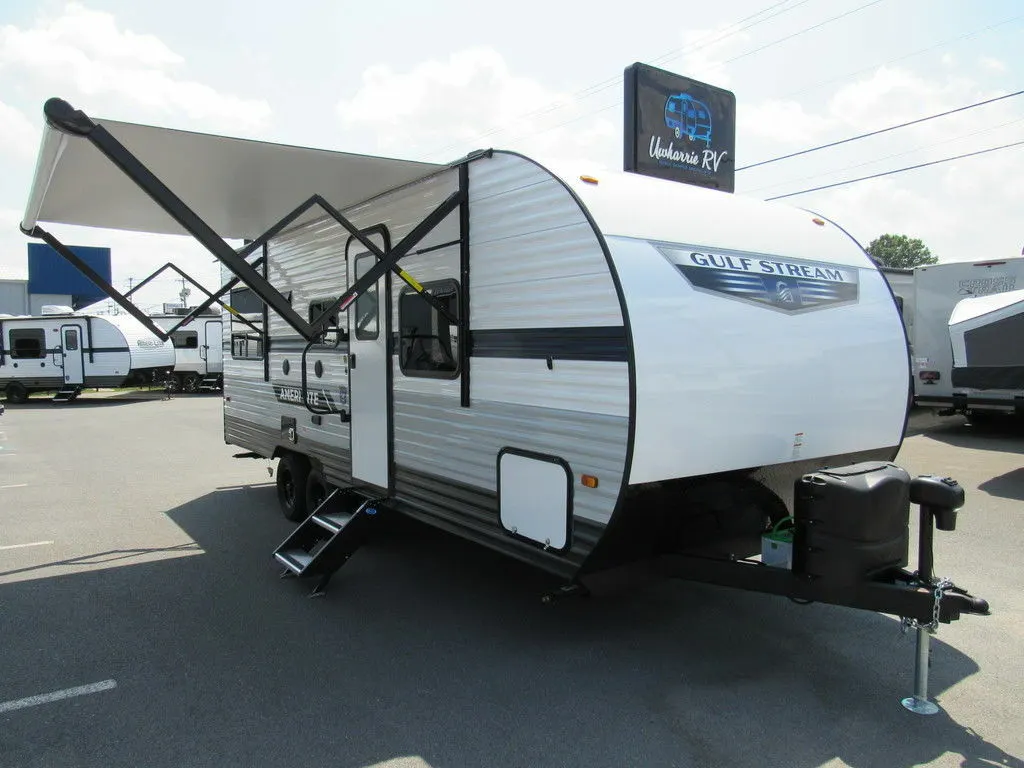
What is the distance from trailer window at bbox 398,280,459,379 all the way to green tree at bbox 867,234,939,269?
221 ft

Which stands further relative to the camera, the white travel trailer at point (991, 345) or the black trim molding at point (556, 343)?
the white travel trailer at point (991, 345)

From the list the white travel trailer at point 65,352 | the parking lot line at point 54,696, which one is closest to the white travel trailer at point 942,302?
the parking lot line at point 54,696

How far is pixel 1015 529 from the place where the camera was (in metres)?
6.43

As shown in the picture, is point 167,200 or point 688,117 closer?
point 167,200

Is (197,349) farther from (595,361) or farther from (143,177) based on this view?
(595,361)

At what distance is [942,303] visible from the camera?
12859 millimetres

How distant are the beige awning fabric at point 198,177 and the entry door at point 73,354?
17344 millimetres

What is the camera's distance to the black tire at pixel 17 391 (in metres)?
21.9

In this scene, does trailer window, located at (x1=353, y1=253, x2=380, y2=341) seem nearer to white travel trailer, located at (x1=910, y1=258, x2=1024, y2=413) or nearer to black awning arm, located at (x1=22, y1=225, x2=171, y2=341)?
black awning arm, located at (x1=22, y1=225, x2=171, y2=341)

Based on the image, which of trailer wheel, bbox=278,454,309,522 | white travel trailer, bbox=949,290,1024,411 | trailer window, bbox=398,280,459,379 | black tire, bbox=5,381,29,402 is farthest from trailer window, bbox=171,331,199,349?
white travel trailer, bbox=949,290,1024,411

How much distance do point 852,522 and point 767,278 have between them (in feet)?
4.55

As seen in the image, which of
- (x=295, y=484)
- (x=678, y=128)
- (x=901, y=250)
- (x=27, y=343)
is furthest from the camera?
(x=901, y=250)

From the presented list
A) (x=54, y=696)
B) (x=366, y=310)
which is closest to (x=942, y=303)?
(x=366, y=310)

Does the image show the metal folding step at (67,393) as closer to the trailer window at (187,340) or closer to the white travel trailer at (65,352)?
the white travel trailer at (65,352)
